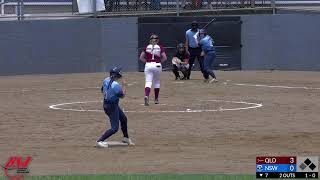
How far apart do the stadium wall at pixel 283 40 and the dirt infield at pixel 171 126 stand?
15.1ft

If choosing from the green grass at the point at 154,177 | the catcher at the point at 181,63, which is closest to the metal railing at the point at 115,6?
the catcher at the point at 181,63

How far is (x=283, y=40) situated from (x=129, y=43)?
19.0 ft

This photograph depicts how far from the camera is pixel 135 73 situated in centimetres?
3262

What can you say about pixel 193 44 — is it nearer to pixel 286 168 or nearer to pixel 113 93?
pixel 113 93

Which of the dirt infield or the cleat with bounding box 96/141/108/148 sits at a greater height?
the cleat with bounding box 96/141/108/148

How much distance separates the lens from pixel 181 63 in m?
28.9

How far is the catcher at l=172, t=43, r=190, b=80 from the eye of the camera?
28812mm

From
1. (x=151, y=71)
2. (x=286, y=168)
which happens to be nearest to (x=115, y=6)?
(x=151, y=71)

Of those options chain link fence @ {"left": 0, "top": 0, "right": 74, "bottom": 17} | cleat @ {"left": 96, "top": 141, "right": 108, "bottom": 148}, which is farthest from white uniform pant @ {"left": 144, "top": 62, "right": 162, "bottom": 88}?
chain link fence @ {"left": 0, "top": 0, "right": 74, "bottom": 17}

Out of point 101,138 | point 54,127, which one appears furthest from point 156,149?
point 54,127

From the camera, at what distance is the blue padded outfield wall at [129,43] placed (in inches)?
1277

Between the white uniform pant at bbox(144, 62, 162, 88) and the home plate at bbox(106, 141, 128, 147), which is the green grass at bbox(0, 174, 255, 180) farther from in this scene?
the white uniform pant at bbox(144, 62, 162, 88)

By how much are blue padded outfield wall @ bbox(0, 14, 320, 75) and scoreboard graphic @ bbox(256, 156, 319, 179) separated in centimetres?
2288

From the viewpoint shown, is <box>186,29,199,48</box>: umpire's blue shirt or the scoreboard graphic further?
<box>186,29,199,48</box>: umpire's blue shirt
